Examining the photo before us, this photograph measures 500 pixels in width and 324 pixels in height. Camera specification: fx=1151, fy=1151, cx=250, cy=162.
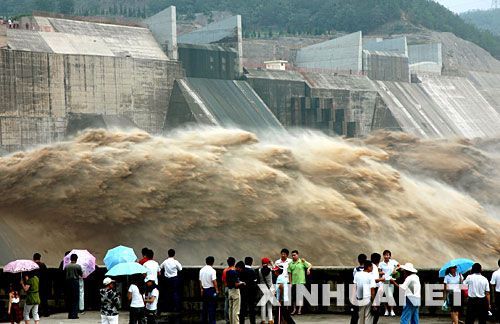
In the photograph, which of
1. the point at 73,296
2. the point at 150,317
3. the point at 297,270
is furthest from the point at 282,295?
the point at 73,296

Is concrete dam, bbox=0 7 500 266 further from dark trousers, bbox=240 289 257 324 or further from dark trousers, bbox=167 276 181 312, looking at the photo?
dark trousers, bbox=240 289 257 324

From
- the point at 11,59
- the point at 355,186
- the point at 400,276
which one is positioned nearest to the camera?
the point at 400,276

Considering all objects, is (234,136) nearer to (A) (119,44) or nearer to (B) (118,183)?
(B) (118,183)

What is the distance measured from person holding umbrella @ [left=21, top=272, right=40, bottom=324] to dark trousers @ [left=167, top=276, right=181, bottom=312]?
9.39 feet

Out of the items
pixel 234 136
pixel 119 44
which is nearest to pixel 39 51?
pixel 119 44

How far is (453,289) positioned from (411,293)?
2.00m

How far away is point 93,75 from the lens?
79.6m

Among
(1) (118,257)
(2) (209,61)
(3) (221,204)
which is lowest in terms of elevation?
(3) (221,204)

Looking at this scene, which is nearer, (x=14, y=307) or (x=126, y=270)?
(x=126, y=270)

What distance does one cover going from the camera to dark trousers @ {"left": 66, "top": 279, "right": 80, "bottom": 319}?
80.1ft

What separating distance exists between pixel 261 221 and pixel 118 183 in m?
4.62

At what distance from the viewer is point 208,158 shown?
37.4 meters

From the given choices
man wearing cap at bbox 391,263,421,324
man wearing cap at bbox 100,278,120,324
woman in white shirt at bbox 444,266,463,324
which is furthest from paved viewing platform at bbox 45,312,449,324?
man wearing cap at bbox 100,278,120,324

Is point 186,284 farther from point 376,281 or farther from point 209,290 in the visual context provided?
point 376,281
